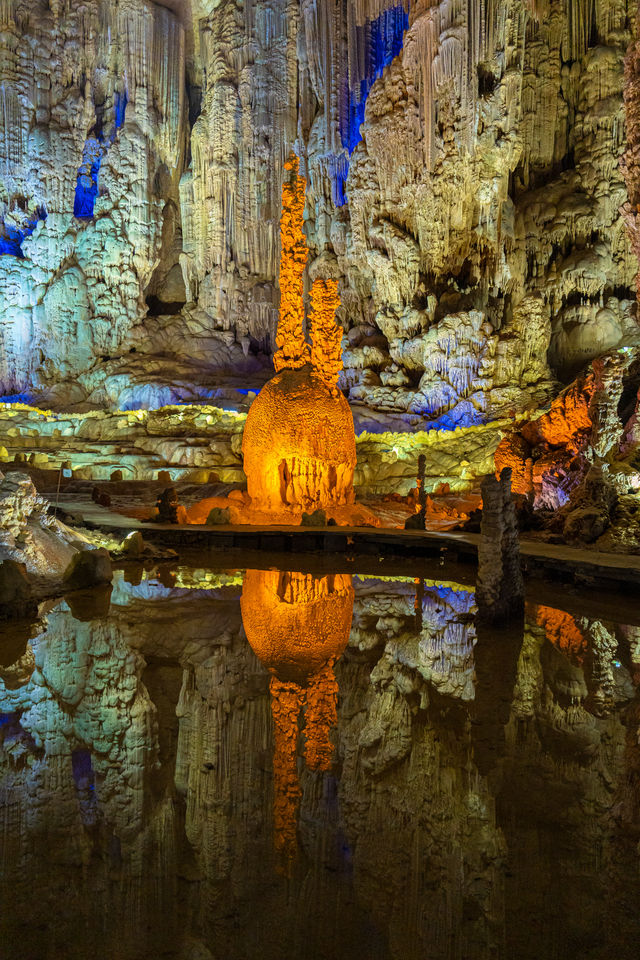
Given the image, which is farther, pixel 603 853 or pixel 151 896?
pixel 603 853

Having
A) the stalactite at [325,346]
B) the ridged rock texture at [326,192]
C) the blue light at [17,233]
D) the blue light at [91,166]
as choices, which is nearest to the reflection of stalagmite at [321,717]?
the stalactite at [325,346]

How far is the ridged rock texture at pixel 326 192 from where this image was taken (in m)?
17.8

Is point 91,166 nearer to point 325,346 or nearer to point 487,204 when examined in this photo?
point 487,204

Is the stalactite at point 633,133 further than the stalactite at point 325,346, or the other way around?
the stalactite at point 325,346

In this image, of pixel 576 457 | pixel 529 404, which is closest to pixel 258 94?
pixel 529 404

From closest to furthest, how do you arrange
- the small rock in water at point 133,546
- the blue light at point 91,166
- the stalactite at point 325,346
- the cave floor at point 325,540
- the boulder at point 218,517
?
the small rock in water at point 133,546 < the cave floor at point 325,540 < the boulder at point 218,517 < the stalactite at point 325,346 < the blue light at point 91,166

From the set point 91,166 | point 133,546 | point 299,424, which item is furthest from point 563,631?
point 91,166

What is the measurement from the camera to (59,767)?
2.49 meters

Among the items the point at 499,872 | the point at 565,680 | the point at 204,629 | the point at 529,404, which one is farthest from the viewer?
the point at 529,404

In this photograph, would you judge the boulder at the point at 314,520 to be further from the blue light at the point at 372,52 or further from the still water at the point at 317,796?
the blue light at the point at 372,52

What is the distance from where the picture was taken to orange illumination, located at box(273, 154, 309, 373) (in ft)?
37.4

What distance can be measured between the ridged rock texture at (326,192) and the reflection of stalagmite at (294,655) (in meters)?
12.6

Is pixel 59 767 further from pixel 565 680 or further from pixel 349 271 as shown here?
pixel 349 271

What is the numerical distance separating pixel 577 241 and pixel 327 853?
748 inches
